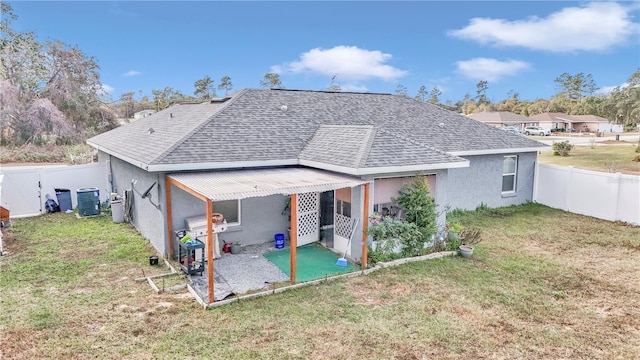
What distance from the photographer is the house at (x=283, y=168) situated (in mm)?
10758

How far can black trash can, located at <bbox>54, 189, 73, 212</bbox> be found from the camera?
16.8 meters

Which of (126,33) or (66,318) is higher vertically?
(126,33)

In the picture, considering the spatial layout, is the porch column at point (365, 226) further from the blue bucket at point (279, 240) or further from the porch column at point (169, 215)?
the porch column at point (169, 215)

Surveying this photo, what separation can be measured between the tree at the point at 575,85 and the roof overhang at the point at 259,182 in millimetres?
115433

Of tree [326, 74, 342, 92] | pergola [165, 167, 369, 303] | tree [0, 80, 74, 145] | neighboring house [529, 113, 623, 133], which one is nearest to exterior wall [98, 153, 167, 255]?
pergola [165, 167, 369, 303]

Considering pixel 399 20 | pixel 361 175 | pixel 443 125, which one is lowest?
pixel 361 175

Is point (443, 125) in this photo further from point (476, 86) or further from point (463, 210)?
point (476, 86)

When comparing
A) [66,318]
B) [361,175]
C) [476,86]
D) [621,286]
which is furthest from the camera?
[476,86]

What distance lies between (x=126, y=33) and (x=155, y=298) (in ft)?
121

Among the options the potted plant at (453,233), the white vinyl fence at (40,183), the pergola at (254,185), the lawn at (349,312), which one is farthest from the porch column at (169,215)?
the white vinyl fence at (40,183)

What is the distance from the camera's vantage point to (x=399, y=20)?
31500mm

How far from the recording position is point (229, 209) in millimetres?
12242

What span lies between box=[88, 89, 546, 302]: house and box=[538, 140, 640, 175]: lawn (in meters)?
17.9

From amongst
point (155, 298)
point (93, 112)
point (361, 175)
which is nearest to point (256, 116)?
point (361, 175)
